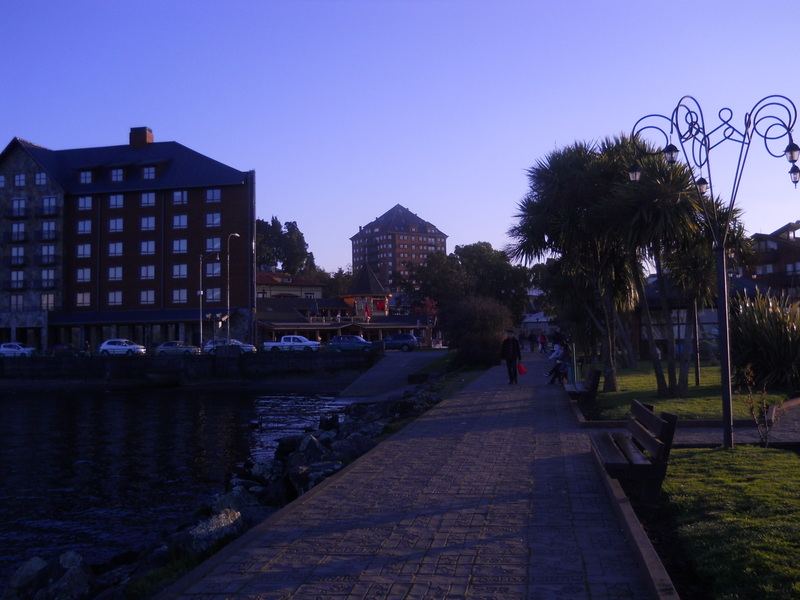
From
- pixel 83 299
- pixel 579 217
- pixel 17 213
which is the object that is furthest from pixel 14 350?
pixel 579 217

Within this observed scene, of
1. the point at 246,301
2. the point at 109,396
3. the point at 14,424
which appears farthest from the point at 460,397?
the point at 246,301

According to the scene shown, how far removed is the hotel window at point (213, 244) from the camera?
67.2 m

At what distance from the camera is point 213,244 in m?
67.4

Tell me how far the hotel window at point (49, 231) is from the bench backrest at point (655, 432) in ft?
230

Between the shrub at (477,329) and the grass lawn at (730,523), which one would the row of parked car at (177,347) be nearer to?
the shrub at (477,329)

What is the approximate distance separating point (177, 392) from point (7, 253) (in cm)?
3250

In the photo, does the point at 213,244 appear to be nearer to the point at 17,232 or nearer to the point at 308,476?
the point at 17,232

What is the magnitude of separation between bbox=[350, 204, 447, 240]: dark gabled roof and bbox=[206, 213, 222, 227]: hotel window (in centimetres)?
12060

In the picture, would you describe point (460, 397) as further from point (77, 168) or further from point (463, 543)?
point (77, 168)

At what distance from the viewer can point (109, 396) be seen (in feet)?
153

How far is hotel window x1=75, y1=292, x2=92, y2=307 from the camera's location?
69562 millimetres

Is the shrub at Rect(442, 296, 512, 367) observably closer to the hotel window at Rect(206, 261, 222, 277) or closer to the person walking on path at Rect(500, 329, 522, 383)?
the person walking on path at Rect(500, 329, 522, 383)

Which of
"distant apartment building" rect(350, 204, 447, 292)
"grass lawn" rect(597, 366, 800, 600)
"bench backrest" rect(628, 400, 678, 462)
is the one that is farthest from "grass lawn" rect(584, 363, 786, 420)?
"distant apartment building" rect(350, 204, 447, 292)

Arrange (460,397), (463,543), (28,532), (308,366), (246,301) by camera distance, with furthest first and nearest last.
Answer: (246,301) < (308,366) < (460,397) < (28,532) < (463,543)
